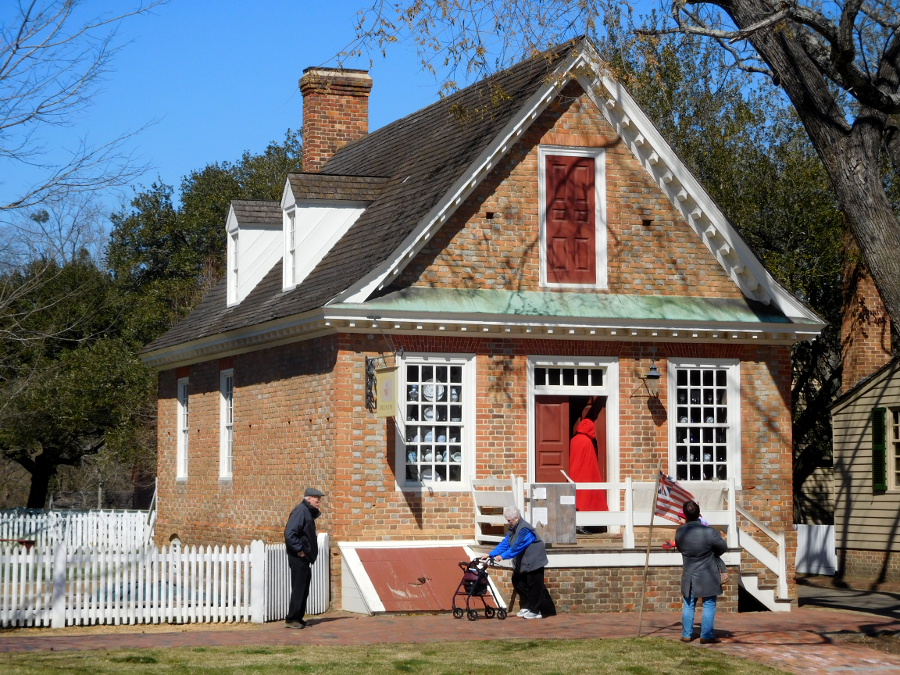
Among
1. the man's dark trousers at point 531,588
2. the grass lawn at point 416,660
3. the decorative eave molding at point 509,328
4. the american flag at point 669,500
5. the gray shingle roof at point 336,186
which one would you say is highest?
the gray shingle roof at point 336,186

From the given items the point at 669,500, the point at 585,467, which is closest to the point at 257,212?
the point at 585,467

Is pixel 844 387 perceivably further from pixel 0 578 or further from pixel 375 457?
pixel 0 578

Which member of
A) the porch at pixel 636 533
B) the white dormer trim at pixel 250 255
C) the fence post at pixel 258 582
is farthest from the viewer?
the white dormer trim at pixel 250 255

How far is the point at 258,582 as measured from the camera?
15727 millimetres

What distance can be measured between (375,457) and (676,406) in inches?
201

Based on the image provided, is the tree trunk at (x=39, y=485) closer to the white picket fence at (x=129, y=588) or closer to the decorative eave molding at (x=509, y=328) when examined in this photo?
the decorative eave molding at (x=509, y=328)

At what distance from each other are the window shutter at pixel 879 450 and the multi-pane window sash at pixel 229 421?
13.1m

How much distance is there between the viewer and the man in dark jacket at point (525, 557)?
1598 centimetres

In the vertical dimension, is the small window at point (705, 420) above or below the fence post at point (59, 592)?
Result: above

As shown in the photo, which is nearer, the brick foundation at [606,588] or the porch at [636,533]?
the brick foundation at [606,588]

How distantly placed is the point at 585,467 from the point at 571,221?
12.9ft

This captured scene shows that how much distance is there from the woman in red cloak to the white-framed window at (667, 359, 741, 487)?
1374mm

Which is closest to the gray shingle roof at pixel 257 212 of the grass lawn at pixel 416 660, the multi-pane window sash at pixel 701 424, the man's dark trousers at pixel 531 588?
the multi-pane window sash at pixel 701 424

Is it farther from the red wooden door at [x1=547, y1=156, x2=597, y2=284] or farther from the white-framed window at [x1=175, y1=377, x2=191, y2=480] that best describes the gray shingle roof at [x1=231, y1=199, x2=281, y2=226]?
the red wooden door at [x1=547, y1=156, x2=597, y2=284]
